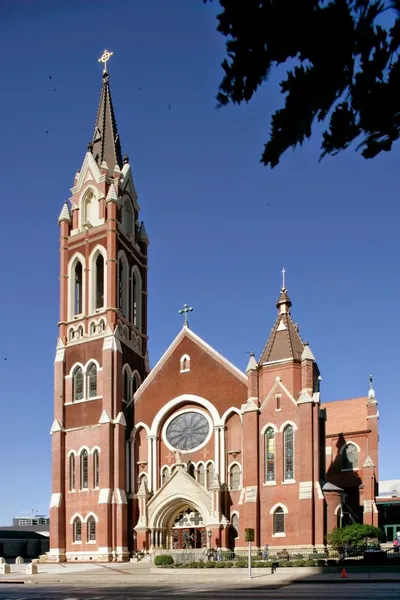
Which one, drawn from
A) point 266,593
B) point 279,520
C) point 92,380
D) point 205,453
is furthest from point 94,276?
point 266,593

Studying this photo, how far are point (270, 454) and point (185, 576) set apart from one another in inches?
522

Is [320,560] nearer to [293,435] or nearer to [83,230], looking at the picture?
[293,435]

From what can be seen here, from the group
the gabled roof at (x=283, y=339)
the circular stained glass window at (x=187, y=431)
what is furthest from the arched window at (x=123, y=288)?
the gabled roof at (x=283, y=339)

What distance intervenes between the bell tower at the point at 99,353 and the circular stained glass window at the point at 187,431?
3436mm

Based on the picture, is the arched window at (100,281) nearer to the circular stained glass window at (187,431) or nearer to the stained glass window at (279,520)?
the circular stained glass window at (187,431)

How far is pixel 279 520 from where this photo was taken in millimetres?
46906

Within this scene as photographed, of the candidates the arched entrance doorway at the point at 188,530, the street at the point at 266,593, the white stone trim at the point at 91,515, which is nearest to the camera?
the street at the point at 266,593

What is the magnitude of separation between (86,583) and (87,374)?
21.9m

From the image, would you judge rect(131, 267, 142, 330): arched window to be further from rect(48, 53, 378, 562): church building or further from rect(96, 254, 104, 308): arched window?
rect(96, 254, 104, 308): arched window

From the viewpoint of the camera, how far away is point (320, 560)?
37.6 meters

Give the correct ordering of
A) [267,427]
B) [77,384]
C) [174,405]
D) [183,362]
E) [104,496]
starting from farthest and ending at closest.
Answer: [77,384]
[183,362]
[174,405]
[104,496]
[267,427]

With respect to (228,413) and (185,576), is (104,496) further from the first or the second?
(185,576)

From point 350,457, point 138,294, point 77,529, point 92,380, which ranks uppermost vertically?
point 138,294

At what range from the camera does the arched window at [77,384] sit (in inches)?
2251
